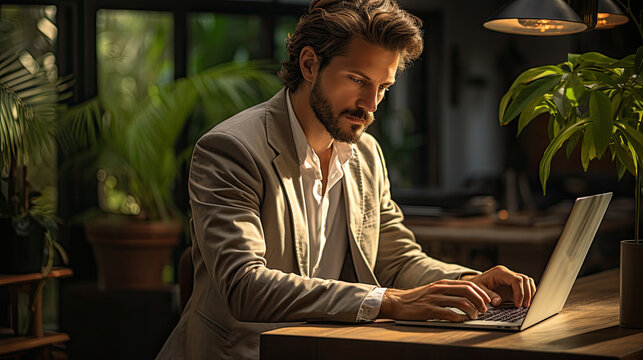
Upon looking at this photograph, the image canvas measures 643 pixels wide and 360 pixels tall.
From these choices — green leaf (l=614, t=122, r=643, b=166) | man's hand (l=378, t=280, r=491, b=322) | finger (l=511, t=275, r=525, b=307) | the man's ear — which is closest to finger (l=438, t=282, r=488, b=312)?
man's hand (l=378, t=280, r=491, b=322)

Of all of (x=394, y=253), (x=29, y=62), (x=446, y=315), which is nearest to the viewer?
(x=446, y=315)

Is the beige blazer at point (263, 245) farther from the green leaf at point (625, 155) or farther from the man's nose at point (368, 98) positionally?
the green leaf at point (625, 155)

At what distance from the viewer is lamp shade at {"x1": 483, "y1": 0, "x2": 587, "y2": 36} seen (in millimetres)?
2066

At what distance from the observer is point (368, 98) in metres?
2.08

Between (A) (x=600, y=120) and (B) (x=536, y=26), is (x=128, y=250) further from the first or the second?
(A) (x=600, y=120)

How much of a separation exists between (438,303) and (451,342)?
191 mm

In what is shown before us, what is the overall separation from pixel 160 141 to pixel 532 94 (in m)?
2.90

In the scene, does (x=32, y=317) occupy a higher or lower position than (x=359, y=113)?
lower

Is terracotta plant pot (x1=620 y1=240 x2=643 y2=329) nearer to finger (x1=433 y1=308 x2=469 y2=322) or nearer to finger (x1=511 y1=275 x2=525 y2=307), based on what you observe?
finger (x1=511 y1=275 x2=525 y2=307)

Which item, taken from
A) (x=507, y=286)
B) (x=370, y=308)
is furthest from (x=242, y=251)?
(x=507, y=286)

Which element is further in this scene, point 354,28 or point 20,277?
point 20,277

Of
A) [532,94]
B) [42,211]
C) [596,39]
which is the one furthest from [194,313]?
[596,39]

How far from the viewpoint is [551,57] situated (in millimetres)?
9109

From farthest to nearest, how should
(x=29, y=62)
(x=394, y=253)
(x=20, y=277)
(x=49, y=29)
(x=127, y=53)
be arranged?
(x=127, y=53) < (x=49, y=29) < (x=29, y=62) < (x=20, y=277) < (x=394, y=253)
